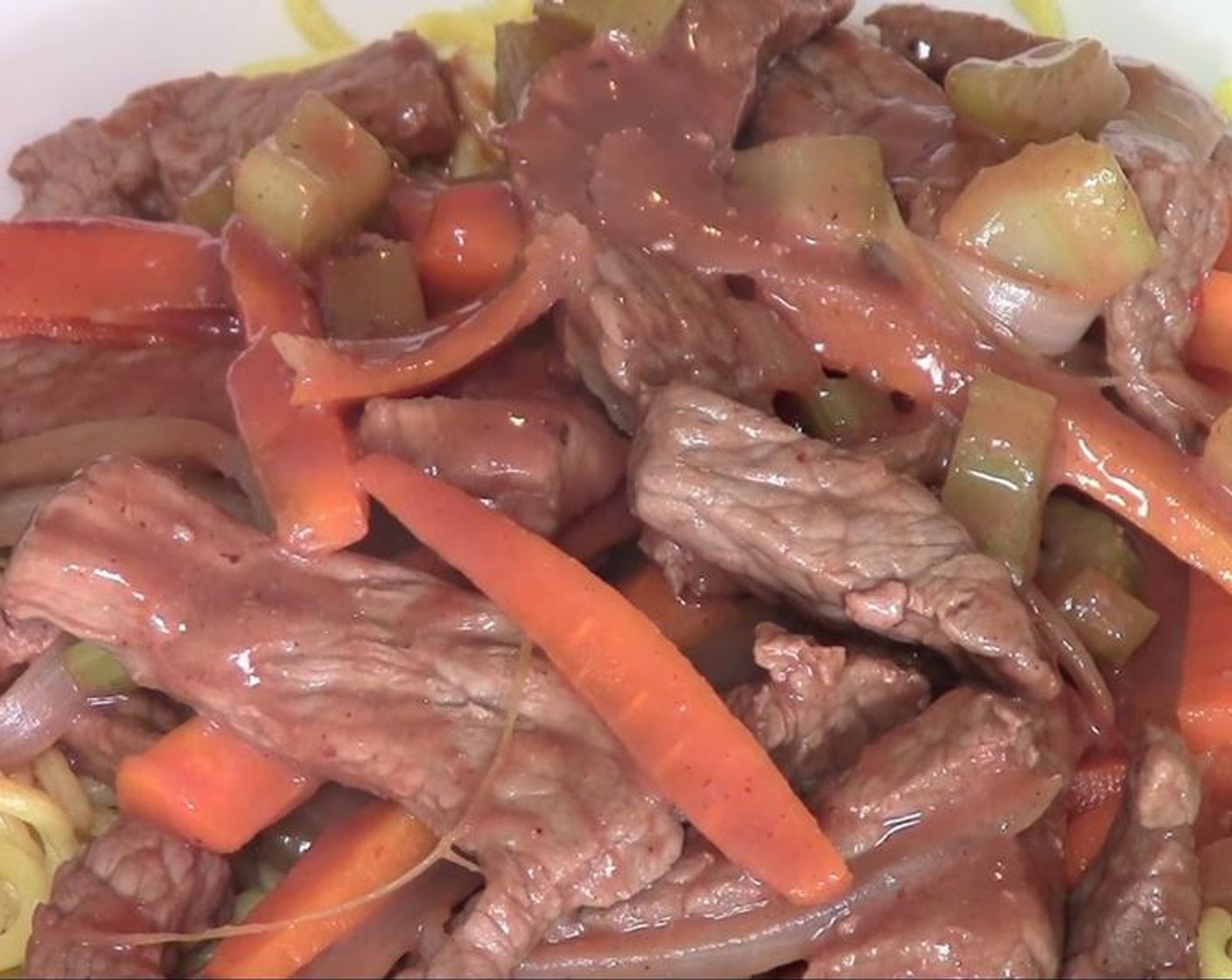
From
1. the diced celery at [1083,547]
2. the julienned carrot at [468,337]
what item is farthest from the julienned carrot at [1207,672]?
the julienned carrot at [468,337]

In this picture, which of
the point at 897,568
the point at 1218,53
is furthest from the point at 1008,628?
the point at 1218,53

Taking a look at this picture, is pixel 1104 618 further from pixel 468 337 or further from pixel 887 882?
pixel 468 337

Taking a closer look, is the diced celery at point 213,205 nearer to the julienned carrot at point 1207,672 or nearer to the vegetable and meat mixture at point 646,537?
the vegetable and meat mixture at point 646,537

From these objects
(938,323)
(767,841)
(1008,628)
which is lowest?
(767,841)

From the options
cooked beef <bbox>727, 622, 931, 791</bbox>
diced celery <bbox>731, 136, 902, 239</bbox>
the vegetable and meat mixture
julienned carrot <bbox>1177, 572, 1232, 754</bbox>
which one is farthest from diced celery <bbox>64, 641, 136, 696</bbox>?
julienned carrot <bbox>1177, 572, 1232, 754</bbox>

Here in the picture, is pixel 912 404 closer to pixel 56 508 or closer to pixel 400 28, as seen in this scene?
pixel 56 508

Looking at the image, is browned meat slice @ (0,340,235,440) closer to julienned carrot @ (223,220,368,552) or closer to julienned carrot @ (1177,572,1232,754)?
julienned carrot @ (223,220,368,552)

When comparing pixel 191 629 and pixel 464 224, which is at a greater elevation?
pixel 464 224
